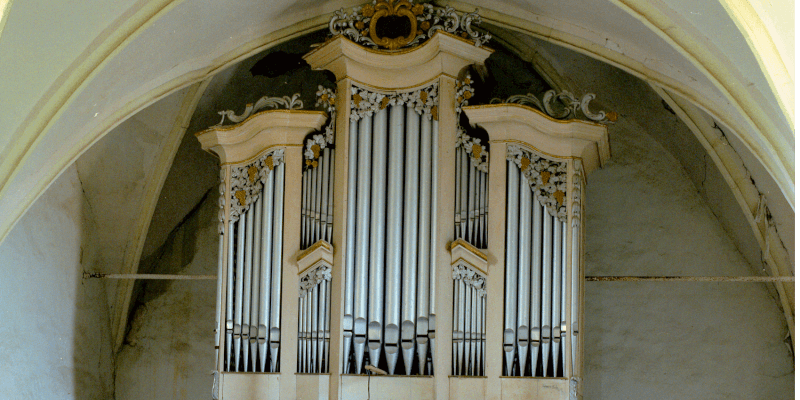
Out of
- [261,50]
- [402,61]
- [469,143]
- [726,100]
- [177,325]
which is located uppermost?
[261,50]

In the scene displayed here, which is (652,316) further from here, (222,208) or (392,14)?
(222,208)

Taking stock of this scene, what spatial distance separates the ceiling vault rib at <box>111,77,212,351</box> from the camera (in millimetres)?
8438

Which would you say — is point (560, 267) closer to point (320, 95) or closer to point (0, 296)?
point (320, 95)

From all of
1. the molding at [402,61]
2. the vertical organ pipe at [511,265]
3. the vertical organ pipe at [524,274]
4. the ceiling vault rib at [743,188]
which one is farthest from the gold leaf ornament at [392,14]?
the ceiling vault rib at [743,188]

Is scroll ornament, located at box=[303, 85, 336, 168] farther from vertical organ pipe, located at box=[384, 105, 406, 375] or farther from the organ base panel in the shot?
the organ base panel

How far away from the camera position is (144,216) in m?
8.49

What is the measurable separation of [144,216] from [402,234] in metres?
2.38

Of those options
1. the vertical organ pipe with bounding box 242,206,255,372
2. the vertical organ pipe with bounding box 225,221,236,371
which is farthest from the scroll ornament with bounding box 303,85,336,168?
the vertical organ pipe with bounding box 225,221,236,371

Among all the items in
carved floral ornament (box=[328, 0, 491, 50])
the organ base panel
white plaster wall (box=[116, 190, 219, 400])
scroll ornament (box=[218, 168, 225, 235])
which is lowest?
the organ base panel

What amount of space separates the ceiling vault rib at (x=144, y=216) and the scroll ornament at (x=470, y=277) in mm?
2607

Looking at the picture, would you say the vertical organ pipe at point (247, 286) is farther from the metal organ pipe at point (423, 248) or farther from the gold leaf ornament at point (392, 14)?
the gold leaf ornament at point (392, 14)

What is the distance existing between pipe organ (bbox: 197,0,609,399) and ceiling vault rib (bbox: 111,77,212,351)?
104cm

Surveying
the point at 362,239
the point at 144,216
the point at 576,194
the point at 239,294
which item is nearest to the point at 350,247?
the point at 362,239

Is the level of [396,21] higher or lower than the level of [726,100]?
Result: higher
